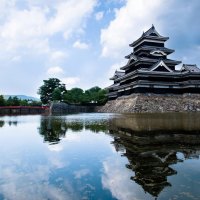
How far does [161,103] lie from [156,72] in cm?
596

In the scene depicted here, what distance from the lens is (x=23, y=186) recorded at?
18.2ft

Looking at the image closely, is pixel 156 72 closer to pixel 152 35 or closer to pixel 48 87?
pixel 152 35

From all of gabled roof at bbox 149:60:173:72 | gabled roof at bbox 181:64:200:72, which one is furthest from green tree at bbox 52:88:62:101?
gabled roof at bbox 181:64:200:72

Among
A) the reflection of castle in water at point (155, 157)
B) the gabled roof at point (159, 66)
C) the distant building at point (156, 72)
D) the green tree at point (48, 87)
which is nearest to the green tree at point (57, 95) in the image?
the green tree at point (48, 87)

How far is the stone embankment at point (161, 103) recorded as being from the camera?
42375 millimetres

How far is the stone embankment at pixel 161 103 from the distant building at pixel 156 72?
1489 millimetres

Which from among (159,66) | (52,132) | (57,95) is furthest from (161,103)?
(57,95)

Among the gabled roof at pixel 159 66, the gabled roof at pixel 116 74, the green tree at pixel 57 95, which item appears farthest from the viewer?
the green tree at pixel 57 95

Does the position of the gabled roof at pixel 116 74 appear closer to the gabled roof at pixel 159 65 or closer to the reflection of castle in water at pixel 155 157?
the gabled roof at pixel 159 65

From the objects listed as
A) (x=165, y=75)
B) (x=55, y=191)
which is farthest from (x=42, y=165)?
(x=165, y=75)

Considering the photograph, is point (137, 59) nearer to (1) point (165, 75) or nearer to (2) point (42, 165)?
(1) point (165, 75)

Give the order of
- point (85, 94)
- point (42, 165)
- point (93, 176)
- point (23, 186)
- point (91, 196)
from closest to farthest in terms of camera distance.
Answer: point (91, 196), point (23, 186), point (93, 176), point (42, 165), point (85, 94)

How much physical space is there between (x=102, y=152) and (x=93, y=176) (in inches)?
125

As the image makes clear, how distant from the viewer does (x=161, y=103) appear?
44.3 metres
